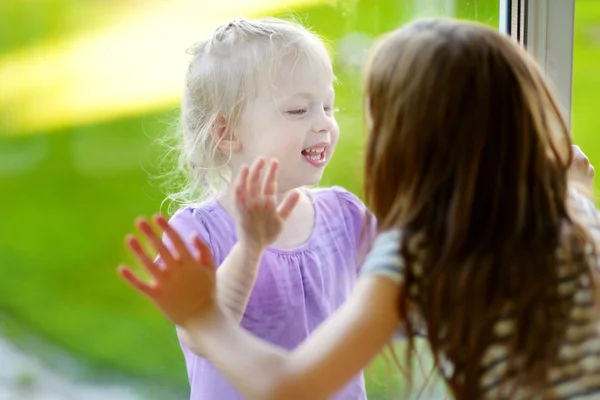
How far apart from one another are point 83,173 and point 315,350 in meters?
0.59

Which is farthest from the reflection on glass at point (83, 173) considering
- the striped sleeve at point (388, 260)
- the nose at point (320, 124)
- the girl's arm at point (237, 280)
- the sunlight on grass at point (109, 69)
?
the striped sleeve at point (388, 260)

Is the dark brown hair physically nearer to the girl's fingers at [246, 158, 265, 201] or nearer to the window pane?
the girl's fingers at [246, 158, 265, 201]

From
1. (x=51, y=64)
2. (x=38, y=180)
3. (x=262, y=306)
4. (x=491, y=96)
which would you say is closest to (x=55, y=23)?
(x=51, y=64)

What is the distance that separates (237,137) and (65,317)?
39 cm

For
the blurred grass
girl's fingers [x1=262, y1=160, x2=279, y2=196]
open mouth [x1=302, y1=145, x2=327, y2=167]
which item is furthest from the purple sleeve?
girl's fingers [x1=262, y1=160, x2=279, y2=196]

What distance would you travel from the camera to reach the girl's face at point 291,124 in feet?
4.00

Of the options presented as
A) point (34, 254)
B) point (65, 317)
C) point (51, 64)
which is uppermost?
point (51, 64)

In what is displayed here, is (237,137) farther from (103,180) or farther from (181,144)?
(103,180)

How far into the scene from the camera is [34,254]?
1.29 m

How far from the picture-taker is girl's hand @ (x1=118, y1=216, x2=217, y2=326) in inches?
34.6

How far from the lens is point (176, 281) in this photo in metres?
0.88

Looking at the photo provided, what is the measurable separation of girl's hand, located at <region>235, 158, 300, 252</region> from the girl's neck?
0.24 meters

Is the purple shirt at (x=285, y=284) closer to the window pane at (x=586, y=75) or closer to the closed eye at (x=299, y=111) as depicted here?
the closed eye at (x=299, y=111)

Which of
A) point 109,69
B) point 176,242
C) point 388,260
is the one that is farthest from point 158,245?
point 109,69
